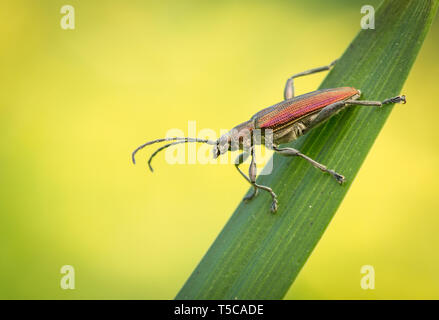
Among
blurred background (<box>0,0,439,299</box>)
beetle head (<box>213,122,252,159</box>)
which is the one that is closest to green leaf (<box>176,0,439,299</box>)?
beetle head (<box>213,122,252,159</box>)

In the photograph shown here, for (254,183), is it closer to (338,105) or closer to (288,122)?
(288,122)

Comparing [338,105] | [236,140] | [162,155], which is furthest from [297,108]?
[162,155]

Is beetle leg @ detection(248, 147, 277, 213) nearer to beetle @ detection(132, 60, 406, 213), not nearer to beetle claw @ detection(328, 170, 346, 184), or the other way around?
beetle @ detection(132, 60, 406, 213)

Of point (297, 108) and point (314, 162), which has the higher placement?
point (297, 108)

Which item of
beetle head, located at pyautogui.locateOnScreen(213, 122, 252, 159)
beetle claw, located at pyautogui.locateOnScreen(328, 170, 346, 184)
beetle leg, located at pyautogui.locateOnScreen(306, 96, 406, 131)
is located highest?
beetle leg, located at pyautogui.locateOnScreen(306, 96, 406, 131)

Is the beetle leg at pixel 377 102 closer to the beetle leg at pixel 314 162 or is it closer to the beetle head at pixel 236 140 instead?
the beetle leg at pixel 314 162

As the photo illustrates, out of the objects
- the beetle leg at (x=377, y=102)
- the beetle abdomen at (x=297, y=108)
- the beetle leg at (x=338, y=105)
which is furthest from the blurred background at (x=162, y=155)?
Result: the beetle leg at (x=377, y=102)
